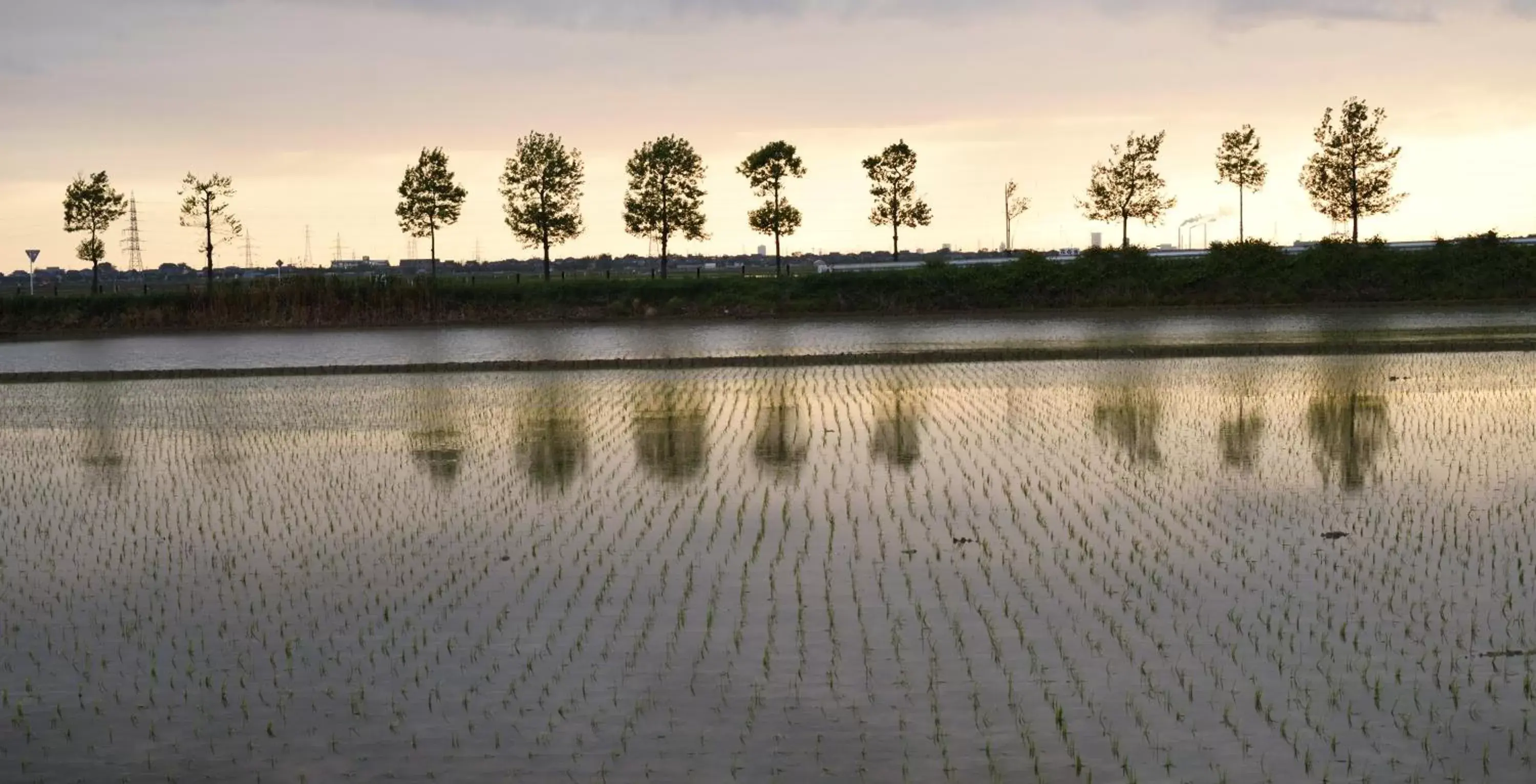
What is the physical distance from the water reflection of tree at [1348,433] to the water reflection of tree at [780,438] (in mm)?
6715

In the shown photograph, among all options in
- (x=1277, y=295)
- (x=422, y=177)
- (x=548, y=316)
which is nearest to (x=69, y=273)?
(x=422, y=177)

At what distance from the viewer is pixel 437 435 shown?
24406 millimetres

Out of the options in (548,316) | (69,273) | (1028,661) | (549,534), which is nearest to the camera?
(1028,661)

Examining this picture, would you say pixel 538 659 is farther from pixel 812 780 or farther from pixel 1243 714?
pixel 1243 714

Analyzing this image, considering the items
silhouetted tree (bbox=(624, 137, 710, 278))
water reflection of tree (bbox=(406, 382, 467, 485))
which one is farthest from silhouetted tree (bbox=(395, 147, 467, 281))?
water reflection of tree (bbox=(406, 382, 467, 485))

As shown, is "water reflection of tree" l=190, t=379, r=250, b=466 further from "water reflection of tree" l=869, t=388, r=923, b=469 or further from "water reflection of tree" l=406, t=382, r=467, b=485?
"water reflection of tree" l=869, t=388, r=923, b=469

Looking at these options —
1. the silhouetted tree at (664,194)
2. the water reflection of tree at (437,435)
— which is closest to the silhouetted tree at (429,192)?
the silhouetted tree at (664,194)

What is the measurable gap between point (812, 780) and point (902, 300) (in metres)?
58.8

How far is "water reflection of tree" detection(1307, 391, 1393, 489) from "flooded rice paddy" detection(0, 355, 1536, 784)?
115 millimetres

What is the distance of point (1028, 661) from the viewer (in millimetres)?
9977

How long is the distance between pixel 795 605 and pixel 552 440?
471 inches

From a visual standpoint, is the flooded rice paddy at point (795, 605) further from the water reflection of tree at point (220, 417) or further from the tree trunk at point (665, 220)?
the tree trunk at point (665, 220)

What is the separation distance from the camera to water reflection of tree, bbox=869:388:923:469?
2002 centimetres

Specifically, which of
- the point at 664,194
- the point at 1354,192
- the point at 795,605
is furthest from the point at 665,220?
the point at 795,605
